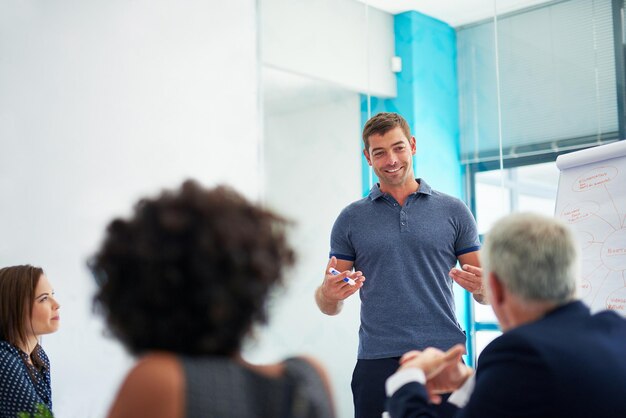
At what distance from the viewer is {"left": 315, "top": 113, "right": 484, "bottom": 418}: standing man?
2.54 m

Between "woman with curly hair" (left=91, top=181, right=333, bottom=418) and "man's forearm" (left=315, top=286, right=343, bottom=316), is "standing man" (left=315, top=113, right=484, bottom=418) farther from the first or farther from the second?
"woman with curly hair" (left=91, top=181, right=333, bottom=418)

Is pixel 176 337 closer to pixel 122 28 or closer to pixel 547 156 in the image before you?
pixel 122 28

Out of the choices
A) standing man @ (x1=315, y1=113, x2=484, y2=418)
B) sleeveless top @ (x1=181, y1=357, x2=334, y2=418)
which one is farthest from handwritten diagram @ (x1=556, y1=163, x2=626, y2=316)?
sleeveless top @ (x1=181, y1=357, x2=334, y2=418)

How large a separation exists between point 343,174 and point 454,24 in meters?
1.37

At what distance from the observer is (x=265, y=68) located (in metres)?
4.61

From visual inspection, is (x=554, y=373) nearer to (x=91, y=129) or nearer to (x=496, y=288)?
(x=496, y=288)

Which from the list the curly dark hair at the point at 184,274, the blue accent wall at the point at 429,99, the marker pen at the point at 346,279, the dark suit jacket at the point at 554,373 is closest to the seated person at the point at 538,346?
Answer: the dark suit jacket at the point at 554,373

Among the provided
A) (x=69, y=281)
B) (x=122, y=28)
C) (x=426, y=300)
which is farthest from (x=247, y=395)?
(x=122, y=28)

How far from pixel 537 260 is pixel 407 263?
1.30m

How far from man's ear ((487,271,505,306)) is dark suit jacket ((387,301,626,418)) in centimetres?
9

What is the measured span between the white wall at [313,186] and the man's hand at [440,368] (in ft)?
9.82

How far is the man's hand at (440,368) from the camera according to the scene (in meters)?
1.45

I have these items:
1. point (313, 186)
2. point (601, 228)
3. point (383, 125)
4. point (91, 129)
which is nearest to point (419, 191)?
point (383, 125)

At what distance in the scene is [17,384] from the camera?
222 cm
